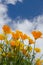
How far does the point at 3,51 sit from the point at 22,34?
46 cm

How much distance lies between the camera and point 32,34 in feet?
12.1

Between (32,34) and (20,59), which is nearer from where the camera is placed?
(20,59)

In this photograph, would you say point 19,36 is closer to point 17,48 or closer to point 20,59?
point 17,48

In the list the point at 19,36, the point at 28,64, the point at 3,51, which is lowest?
the point at 28,64

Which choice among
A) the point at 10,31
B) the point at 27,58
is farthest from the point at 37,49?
the point at 10,31

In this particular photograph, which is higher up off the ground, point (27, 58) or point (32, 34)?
point (32, 34)

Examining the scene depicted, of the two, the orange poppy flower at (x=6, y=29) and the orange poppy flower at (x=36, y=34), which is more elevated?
the orange poppy flower at (x=6, y=29)

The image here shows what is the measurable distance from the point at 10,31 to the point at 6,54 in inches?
18.7

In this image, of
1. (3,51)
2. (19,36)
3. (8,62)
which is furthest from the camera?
(19,36)

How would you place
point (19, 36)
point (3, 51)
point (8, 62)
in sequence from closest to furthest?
point (8, 62), point (3, 51), point (19, 36)

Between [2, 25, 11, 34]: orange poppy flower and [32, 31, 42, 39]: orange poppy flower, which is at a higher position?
[2, 25, 11, 34]: orange poppy flower

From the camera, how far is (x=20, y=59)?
10.5ft

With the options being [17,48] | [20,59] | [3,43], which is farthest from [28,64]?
[3,43]

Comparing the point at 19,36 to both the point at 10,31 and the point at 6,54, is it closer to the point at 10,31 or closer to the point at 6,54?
the point at 10,31
